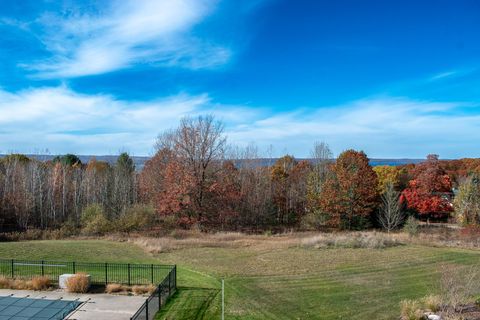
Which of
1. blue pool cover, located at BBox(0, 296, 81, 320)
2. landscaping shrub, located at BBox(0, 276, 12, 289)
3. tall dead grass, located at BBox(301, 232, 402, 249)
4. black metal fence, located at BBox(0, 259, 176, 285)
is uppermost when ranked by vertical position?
landscaping shrub, located at BBox(0, 276, 12, 289)

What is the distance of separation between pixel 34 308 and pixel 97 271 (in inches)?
278

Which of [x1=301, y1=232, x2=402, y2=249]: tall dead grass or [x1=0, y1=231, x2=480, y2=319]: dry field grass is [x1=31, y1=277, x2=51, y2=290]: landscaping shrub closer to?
[x1=0, y1=231, x2=480, y2=319]: dry field grass

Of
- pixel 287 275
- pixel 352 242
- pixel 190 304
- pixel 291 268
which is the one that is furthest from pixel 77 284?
pixel 352 242

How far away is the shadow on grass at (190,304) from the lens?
15.6m

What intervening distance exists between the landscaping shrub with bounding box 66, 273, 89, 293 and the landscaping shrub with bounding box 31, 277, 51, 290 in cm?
132

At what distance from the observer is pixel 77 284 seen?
17.9 meters

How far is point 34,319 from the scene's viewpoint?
14.4 meters

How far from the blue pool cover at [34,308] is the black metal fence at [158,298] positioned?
284cm

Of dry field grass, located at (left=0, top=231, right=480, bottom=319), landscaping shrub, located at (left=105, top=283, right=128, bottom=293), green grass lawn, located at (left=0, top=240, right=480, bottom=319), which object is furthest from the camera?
landscaping shrub, located at (left=105, top=283, right=128, bottom=293)

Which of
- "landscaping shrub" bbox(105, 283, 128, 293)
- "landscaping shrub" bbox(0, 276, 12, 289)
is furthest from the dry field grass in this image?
"landscaping shrub" bbox(0, 276, 12, 289)

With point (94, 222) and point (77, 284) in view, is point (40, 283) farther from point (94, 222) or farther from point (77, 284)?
point (94, 222)

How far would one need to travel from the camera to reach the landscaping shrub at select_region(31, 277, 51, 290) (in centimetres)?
1832

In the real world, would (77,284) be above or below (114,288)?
above

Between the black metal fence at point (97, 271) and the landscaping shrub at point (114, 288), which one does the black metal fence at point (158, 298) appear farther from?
the landscaping shrub at point (114, 288)
